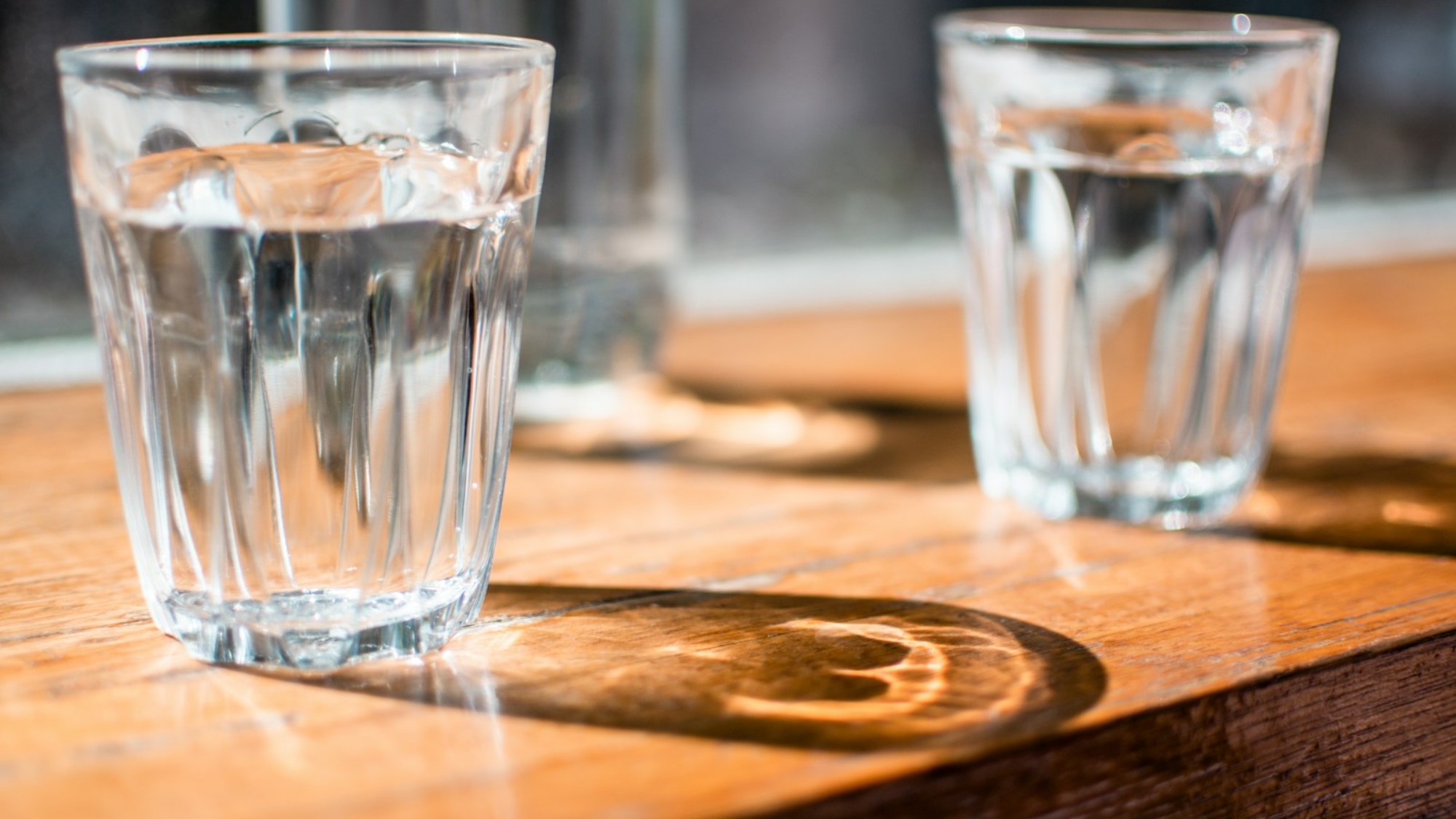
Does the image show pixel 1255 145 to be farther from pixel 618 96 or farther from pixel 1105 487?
pixel 618 96

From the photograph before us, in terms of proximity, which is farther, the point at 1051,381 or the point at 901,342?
the point at 901,342

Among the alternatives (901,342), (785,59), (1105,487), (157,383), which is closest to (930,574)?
(1105,487)

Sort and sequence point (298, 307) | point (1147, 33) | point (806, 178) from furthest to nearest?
point (806, 178)
point (1147, 33)
point (298, 307)

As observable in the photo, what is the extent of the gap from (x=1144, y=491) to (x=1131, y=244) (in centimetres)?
8

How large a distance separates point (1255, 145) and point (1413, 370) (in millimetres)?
280

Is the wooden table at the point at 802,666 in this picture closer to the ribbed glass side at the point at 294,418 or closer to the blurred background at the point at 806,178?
the ribbed glass side at the point at 294,418

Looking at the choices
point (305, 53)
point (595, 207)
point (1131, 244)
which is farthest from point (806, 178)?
point (305, 53)

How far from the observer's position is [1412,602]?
1.27ft

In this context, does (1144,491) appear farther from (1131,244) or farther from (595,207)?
(595,207)

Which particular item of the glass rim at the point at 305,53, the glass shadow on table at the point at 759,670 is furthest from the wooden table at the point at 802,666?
the glass rim at the point at 305,53

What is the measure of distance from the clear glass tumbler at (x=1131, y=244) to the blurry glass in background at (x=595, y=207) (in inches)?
6.0

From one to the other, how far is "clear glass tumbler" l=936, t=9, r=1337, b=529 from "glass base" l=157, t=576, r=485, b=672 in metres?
0.22

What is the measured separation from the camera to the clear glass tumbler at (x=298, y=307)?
1.04 feet

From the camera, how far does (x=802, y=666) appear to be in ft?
1.13
